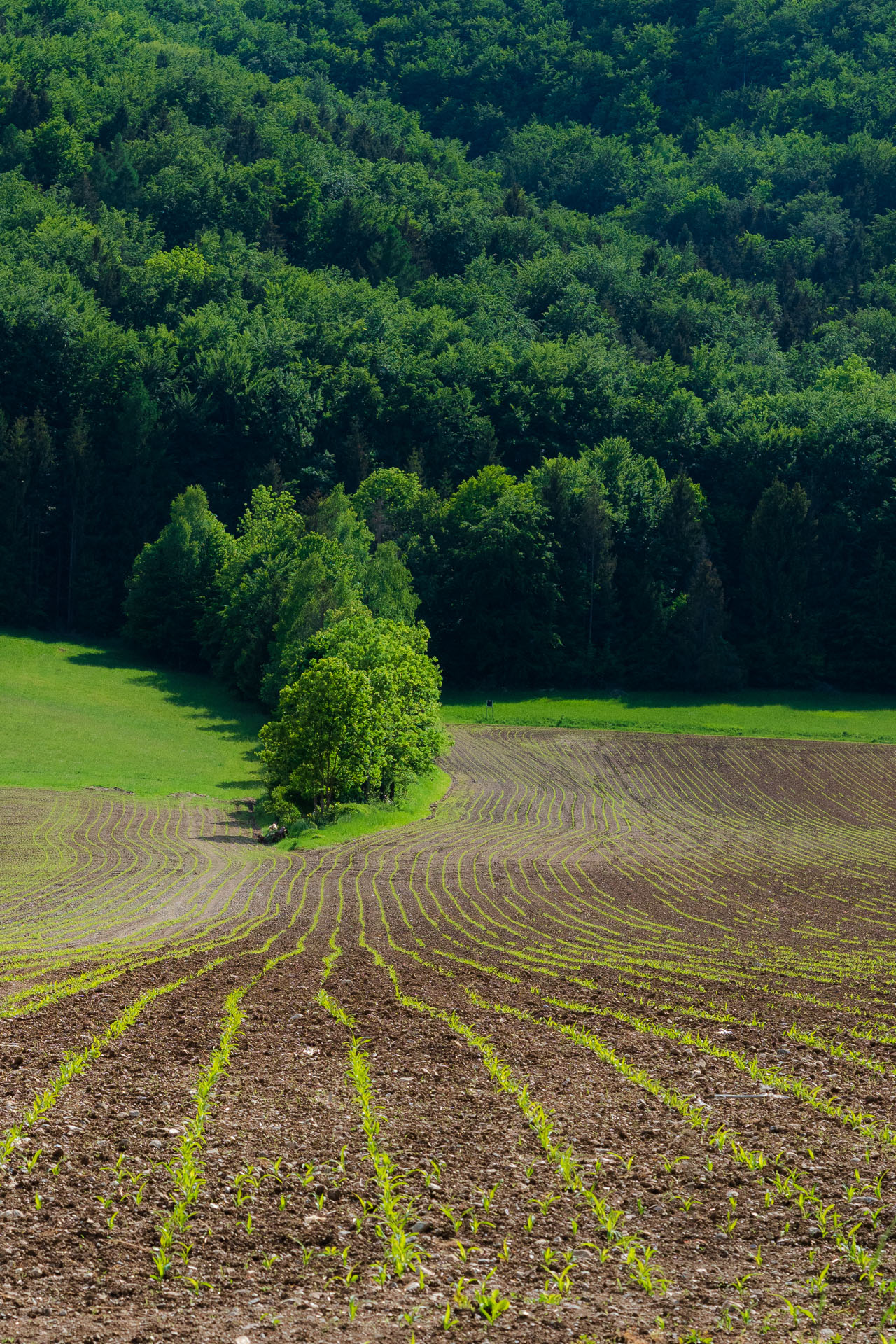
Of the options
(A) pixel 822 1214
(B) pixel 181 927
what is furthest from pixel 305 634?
(A) pixel 822 1214

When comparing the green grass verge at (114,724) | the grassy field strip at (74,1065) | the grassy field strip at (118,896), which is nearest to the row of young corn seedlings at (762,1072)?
the grassy field strip at (74,1065)

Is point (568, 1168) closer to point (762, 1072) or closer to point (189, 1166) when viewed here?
point (189, 1166)

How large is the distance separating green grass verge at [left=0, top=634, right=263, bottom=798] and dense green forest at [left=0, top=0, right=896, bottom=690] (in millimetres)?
5027

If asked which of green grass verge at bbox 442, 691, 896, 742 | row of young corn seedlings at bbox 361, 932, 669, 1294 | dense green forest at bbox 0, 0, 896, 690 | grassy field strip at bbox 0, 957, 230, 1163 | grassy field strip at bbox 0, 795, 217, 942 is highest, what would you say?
dense green forest at bbox 0, 0, 896, 690

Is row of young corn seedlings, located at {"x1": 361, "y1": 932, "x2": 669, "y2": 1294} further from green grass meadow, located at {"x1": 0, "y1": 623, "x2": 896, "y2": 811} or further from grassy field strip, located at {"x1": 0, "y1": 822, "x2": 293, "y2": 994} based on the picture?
green grass meadow, located at {"x1": 0, "y1": 623, "x2": 896, "y2": 811}

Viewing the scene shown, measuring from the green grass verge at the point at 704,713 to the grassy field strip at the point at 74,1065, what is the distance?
61.9 meters

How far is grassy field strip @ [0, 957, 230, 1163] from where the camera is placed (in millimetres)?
9641

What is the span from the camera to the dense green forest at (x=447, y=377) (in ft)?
289

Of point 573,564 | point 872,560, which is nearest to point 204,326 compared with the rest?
point 573,564

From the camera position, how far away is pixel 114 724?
217 ft

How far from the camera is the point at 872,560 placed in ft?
293

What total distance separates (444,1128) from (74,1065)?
12.3 feet

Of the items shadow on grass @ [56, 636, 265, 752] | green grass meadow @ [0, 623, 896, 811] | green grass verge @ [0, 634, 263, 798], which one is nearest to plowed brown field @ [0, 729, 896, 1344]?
green grass meadow @ [0, 623, 896, 811]

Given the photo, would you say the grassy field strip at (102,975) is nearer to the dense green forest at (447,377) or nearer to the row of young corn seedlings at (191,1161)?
the row of young corn seedlings at (191,1161)
